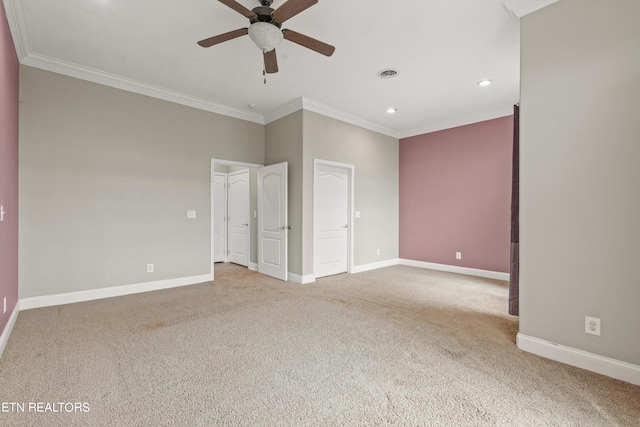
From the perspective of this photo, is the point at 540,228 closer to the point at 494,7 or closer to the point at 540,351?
the point at 540,351

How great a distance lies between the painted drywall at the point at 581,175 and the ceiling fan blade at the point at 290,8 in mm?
1793

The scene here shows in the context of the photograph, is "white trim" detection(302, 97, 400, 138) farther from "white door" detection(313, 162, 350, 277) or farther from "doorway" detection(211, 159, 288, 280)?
"doorway" detection(211, 159, 288, 280)

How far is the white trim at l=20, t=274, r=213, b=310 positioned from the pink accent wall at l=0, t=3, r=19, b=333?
0.89 ft

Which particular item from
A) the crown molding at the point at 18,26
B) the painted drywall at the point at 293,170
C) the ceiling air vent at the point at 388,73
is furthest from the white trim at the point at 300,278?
the crown molding at the point at 18,26

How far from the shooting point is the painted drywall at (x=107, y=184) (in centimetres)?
339

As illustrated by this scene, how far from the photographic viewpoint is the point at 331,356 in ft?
7.56

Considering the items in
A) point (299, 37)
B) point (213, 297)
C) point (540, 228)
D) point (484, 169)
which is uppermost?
point (299, 37)

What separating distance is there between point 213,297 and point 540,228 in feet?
12.0

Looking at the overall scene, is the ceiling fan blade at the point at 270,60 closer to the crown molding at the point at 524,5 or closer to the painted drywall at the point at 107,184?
the crown molding at the point at 524,5

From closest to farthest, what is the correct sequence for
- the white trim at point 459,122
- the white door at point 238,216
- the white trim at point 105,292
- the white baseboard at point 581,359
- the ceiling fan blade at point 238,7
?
1. the white baseboard at point 581,359
2. the ceiling fan blade at point 238,7
3. the white trim at point 105,292
4. the white trim at point 459,122
5. the white door at point 238,216

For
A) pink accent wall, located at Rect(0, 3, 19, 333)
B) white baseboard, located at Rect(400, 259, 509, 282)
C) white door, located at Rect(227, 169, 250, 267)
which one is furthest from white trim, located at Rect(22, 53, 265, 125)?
white baseboard, located at Rect(400, 259, 509, 282)

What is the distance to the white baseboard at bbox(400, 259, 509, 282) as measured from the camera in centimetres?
505

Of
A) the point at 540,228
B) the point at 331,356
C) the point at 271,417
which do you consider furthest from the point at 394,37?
the point at 271,417

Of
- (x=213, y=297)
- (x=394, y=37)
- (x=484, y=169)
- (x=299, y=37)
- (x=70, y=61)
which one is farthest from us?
(x=484, y=169)
